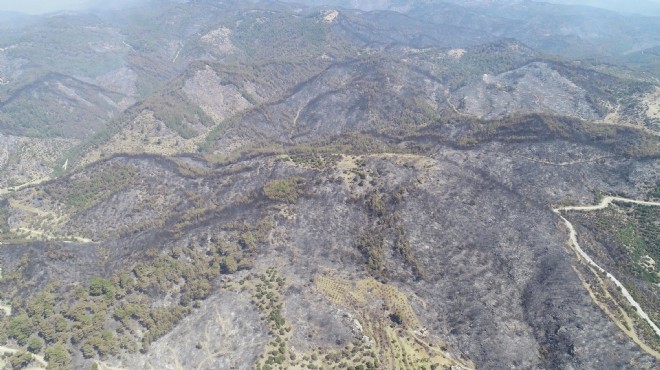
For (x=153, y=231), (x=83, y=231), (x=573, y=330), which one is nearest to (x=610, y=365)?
(x=573, y=330)

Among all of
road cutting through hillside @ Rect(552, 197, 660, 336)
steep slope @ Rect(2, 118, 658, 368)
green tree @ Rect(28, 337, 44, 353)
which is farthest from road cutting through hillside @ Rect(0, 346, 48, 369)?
road cutting through hillside @ Rect(552, 197, 660, 336)

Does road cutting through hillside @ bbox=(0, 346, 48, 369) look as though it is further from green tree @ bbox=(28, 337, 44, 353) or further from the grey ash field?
green tree @ bbox=(28, 337, 44, 353)

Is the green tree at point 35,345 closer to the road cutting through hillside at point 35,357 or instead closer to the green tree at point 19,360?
the road cutting through hillside at point 35,357

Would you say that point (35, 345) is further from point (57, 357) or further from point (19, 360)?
point (57, 357)

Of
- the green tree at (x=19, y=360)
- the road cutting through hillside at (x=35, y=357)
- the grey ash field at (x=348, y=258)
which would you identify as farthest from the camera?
the grey ash field at (x=348, y=258)

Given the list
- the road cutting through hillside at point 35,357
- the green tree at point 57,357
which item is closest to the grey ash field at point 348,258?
the green tree at point 57,357

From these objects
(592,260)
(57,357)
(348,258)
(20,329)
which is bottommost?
(348,258)

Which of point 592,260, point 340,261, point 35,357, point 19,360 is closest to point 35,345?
point 35,357

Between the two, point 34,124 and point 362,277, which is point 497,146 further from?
point 34,124

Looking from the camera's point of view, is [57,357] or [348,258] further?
[348,258]

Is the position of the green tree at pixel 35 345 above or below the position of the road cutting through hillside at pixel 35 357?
above

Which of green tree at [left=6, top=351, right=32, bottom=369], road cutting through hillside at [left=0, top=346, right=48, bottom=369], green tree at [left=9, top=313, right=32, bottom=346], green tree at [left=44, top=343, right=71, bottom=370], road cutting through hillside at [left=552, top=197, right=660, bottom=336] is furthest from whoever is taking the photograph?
road cutting through hillside at [left=552, top=197, right=660, bottom=336]

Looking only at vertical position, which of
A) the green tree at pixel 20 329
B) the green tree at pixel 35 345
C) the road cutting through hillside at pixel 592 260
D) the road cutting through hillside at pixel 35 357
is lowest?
the road cutting through hillside at pixel 35 357
